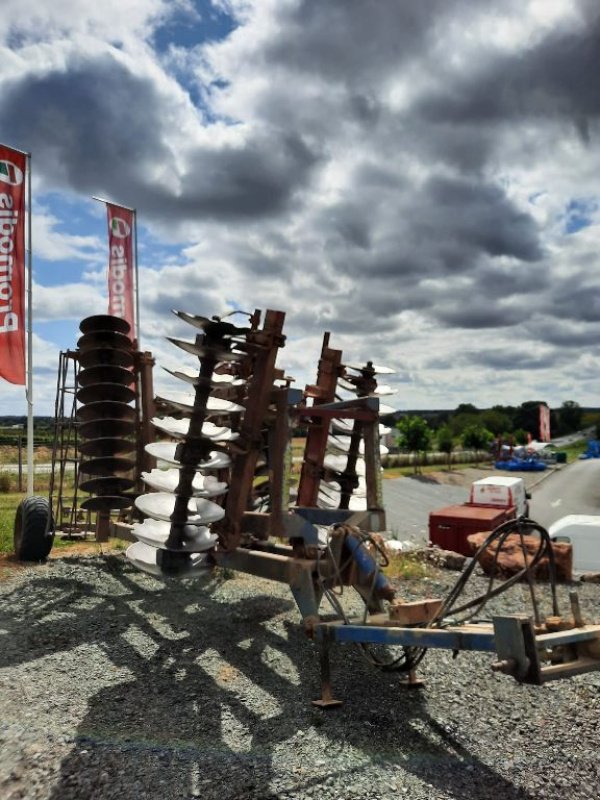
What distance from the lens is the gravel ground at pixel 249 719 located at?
4.69 meters

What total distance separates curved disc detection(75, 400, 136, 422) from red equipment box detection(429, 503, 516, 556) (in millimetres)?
8468

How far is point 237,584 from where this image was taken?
396 inches

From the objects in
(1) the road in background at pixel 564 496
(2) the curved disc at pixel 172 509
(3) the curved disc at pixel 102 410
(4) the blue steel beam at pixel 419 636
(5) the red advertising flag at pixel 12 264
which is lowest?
(1) the road in background at pixel 564 496

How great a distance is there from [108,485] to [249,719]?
3808 millimetres

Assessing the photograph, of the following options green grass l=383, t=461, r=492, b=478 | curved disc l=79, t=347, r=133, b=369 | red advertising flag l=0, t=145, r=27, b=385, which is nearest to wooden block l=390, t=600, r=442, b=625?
curved disc l=79, t=347, r=133, b=369

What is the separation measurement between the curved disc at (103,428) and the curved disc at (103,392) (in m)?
0.26

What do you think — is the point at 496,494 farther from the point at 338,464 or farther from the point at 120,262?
the point at 120,262

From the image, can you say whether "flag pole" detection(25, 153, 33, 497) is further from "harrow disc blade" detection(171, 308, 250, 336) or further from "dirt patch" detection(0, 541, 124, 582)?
"harrow disc blade" detection(171, 308, 250, 336)

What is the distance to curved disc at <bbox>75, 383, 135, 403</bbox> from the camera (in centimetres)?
843

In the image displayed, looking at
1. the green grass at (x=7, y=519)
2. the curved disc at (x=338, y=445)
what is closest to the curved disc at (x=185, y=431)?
the curved disc at (x=338, y=445)

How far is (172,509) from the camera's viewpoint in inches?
262

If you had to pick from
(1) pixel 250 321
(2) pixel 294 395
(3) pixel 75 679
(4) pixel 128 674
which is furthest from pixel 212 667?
(1) pixel 250 321

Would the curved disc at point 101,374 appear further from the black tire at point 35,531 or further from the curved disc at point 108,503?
the black tire at point 35,531

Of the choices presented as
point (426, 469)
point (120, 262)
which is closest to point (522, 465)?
point (426, 469)
